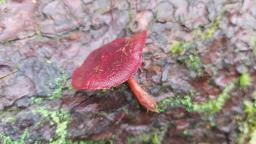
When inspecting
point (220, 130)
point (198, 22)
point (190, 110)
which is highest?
point (198, 22)

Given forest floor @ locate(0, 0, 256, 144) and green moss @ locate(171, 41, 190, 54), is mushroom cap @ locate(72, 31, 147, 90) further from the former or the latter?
green moss @ locate(171, 41, 190, 54)

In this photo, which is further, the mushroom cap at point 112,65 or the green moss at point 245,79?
the green moss at point 245,79

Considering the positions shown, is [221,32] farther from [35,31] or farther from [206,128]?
[35,31]

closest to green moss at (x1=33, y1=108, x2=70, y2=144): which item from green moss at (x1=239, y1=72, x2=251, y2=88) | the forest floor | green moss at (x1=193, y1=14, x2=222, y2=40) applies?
the forest floor

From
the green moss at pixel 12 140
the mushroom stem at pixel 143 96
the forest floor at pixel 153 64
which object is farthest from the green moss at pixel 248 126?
the green moss at pixel 12 140

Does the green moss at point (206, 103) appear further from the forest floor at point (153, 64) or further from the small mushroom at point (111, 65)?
the small mushroom at point (111, 65)

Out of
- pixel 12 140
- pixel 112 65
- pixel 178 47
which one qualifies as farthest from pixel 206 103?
pixel 12 140

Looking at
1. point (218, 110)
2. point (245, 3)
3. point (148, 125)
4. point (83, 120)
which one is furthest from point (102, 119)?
point (245, 3)
